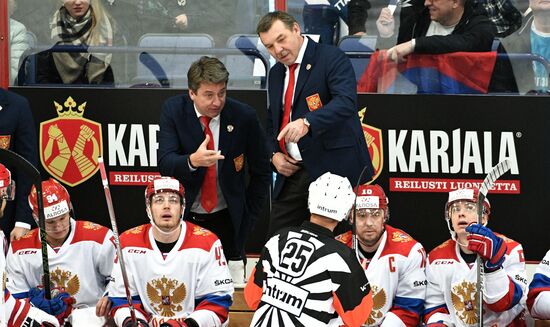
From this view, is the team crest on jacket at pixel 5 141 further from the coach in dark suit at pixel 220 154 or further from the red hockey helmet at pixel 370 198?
the red hockey helmet at pixel 370 198

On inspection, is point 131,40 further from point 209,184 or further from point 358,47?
point 358,47

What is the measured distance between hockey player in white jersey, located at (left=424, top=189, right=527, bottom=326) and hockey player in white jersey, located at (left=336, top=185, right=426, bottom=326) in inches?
2.9

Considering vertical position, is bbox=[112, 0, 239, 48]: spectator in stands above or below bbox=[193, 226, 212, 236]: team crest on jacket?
above

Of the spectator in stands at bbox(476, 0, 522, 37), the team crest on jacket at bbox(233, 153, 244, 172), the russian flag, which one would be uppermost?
the spectator in stands at bbox(476, 0, 522, 37)

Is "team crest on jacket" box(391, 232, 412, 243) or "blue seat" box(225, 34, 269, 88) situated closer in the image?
"team crest on jacket" box(391, 232, 412, 243)

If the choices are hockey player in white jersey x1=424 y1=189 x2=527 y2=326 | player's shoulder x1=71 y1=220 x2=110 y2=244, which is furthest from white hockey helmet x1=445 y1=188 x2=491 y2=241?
player's shoulder x1=71 y1=220 x2=110 y2=244

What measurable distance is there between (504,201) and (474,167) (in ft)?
0.83

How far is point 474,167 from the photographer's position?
796cm

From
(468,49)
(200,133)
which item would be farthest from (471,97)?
(200,133)

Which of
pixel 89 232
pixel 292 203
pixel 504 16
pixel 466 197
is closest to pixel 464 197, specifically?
pixel 466 197

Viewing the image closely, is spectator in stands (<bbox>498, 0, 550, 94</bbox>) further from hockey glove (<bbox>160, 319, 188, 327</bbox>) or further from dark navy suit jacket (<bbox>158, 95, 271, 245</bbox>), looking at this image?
hockey glove (<bbox>160, 319, 188, 327</bbox>)

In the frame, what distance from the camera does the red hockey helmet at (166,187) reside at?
23.1 ft

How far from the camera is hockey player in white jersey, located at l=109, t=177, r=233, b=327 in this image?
277 inches

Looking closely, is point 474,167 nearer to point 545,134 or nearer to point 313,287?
point 545,134
